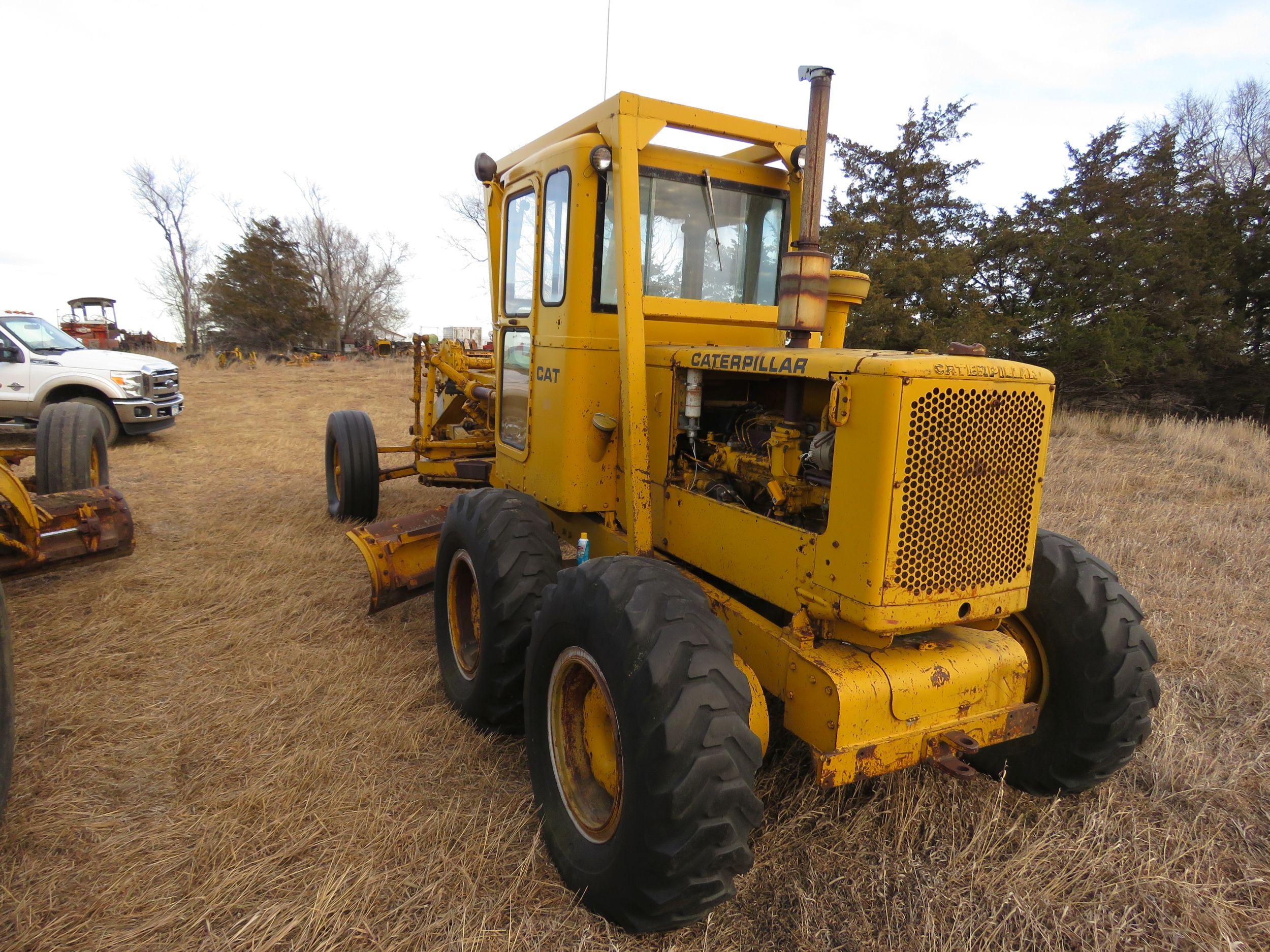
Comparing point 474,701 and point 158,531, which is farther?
point 158,531

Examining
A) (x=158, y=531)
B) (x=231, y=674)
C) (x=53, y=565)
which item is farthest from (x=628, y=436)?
(x=158, y=531)

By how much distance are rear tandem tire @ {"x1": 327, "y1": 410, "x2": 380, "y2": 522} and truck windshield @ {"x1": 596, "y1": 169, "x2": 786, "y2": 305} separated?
146 inches

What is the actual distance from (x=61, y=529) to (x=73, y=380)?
695 cm

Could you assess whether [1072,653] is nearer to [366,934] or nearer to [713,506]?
[713,506]

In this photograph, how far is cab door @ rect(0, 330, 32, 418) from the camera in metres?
Answer: 9.86

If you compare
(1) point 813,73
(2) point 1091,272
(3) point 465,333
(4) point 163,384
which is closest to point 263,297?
(3) point 465,333

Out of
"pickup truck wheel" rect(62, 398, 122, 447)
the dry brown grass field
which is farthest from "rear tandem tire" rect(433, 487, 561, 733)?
"pickup truck wheel" rect(62, 398, 122, 447)

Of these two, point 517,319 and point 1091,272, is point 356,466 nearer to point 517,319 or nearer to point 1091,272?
point 517,319

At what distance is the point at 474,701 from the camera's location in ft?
11.3

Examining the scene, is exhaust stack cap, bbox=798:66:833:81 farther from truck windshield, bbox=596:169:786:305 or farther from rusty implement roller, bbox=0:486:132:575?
rusty implement roller, bbox=0:486:132:575

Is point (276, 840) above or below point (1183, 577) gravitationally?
below

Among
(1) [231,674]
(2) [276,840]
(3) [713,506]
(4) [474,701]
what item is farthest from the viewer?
(1) [231,674]

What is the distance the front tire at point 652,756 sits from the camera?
214 cm

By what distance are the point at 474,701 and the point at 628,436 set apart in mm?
1425
